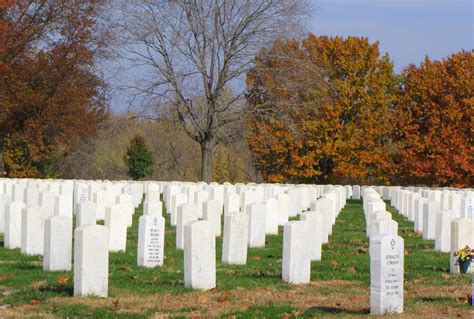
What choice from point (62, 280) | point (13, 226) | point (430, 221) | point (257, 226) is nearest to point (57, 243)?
point (62, 280)

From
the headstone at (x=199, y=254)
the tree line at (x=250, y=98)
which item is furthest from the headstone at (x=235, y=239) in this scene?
the tree line at (x=250, y=98)

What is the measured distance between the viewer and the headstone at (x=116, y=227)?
15.8m

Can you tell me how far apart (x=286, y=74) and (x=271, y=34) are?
1.89 metres

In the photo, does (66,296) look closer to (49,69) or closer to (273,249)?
(273,249)

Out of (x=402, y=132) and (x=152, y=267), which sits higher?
(x=402, y=132)

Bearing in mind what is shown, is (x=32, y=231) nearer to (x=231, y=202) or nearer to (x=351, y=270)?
(x=351, y=270)

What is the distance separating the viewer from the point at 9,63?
43500 mm

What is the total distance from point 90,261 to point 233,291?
178 centimetres

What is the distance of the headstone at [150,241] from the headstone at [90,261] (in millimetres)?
2419

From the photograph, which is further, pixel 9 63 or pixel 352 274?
pixel 9 63

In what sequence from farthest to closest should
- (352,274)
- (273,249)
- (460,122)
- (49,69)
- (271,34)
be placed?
(460,122), (49,69), (271,34), (273,249), (352,274)

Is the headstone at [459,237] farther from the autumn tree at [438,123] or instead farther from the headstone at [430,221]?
the autumn tree at [438,123]

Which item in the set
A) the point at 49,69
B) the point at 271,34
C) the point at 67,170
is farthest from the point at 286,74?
the point at 67,170

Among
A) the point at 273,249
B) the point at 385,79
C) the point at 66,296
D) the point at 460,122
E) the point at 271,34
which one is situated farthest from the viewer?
the point at 385,79
